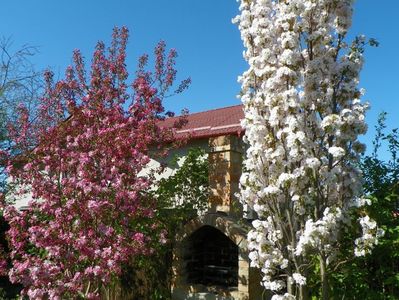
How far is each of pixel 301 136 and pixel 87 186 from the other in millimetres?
4321

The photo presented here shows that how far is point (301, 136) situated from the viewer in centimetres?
589

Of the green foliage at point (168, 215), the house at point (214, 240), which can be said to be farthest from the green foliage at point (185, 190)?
the house at point (214, 240)

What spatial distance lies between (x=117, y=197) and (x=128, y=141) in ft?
4.45

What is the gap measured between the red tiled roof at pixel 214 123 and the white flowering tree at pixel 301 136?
3.52 metres

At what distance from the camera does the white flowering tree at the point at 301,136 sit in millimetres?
6156

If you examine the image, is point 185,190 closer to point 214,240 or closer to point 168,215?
point 168,215

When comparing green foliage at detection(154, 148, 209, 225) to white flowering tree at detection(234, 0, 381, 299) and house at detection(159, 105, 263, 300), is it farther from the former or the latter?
white flowering tree at detection(234, 0, 381, 299)

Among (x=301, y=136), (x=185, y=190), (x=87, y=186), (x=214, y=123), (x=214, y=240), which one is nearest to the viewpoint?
(x=301, y=136)

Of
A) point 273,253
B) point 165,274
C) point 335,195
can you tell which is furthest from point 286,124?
point 165,274

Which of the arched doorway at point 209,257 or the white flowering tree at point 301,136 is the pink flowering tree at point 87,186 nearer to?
the arched doorway at point 209,257

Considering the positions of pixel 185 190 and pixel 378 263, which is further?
pixel 185 190

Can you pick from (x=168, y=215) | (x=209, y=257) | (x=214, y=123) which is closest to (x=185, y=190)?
(x=168, y=215)

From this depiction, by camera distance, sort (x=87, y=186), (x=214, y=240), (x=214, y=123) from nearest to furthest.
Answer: (x=87, y=186) → (x=214, y=240) → (x=214, y=123)

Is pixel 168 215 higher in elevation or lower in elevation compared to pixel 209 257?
higher
